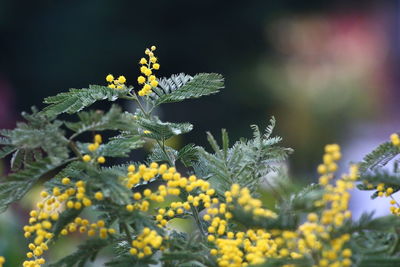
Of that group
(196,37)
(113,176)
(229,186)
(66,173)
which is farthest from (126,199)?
(196,37)

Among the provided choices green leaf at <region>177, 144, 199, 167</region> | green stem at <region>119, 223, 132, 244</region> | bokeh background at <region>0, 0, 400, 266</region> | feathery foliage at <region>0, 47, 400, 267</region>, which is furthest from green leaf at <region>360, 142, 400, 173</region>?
bokeh background at <region>0, 0, 400, 266</region>

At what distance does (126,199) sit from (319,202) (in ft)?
1.06

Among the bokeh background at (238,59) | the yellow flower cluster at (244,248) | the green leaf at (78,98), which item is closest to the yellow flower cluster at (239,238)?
the yellow flower cluster at (244,248)

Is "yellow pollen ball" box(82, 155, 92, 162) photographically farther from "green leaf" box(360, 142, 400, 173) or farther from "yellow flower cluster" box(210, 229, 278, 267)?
"green leaf" box(360, 142, 400, 173)

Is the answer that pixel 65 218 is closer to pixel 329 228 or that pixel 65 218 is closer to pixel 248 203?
pixel 248 203

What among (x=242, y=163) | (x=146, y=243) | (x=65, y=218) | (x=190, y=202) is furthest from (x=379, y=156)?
(x=65, y=218)

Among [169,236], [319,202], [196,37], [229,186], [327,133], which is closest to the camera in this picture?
[319,202]

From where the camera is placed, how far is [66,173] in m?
1.43

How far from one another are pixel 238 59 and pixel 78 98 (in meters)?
9.75

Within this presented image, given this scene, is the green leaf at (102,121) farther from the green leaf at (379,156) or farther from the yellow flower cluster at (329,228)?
the green leaf at (379,156)

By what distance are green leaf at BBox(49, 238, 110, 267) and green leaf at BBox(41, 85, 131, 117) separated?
33 cm

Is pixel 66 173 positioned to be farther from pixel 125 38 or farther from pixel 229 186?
pixel 125 38

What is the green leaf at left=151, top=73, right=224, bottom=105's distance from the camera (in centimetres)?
162

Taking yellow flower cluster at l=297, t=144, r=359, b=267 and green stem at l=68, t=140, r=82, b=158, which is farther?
green stem at l=68, t=140, r=82, b=158
